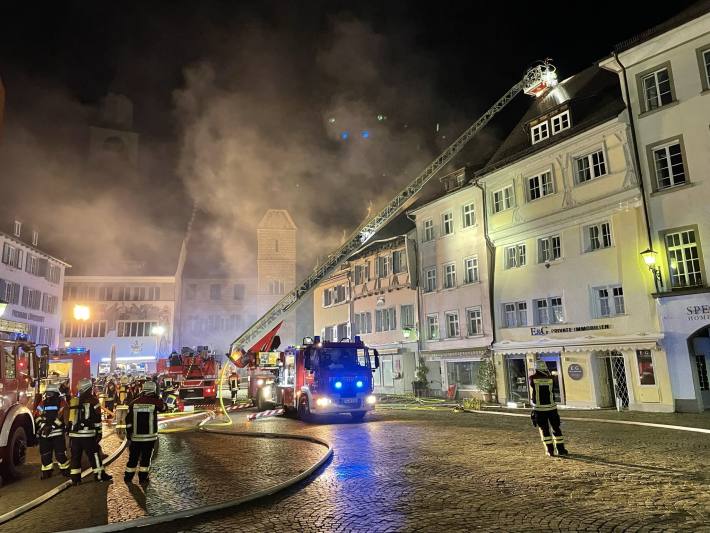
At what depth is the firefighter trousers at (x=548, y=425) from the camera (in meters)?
9.65

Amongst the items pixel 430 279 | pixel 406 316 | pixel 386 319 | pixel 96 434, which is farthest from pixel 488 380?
pixel 96 434

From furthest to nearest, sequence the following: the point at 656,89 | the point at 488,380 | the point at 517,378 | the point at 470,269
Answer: the point at 470,269 → the point at 488,380 → the point at 517,378 → the point at 656,89

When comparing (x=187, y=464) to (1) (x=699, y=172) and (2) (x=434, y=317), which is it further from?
(2) (x=434, y=317)

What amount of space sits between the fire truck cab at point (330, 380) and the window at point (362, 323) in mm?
14852

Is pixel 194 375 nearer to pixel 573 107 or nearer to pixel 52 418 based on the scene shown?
pixel 52 418

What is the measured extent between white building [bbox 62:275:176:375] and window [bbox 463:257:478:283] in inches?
1371

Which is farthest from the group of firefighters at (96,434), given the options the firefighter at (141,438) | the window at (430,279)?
the window at (430,279)

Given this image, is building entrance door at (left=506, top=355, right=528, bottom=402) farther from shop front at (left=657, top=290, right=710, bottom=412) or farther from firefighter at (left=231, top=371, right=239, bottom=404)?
firefighter at (left=231, top=371, right=239, bottom=404)

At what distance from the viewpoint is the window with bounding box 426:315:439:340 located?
1086 inches

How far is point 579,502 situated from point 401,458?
158 inches

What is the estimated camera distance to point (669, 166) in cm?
1734

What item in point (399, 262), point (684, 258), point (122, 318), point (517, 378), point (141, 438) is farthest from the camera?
point (122, 318)

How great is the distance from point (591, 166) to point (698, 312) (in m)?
6.95

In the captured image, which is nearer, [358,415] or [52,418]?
[52,418]
